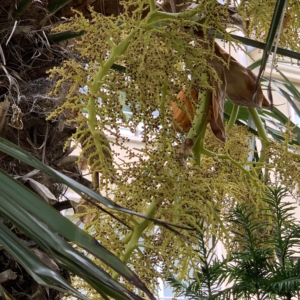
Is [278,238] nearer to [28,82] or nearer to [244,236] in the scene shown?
[244,236]

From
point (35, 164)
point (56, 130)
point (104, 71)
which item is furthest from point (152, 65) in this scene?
point (56, 130)

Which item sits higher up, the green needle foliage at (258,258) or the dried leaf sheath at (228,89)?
the dried leaf sheath at (228,89)

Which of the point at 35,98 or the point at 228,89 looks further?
the point at 35,98

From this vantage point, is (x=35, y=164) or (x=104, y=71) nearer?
(x=35, y=164)

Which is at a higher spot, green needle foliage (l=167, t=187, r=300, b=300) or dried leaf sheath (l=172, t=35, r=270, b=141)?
dried leaf sheath (l=172, t=35, r=270, b=141)

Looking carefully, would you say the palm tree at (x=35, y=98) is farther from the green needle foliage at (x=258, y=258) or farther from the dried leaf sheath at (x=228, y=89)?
the green needle foliage at (x=258, y=258)

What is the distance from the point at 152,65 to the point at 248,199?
23 centimetres

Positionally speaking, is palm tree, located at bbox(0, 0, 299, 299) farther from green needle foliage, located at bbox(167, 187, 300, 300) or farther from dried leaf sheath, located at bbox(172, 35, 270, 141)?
green needle foliage, located at bbox(167, 187, 300, 300)

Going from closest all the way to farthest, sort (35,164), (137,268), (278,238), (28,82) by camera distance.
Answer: (35,164)
(137,268)
(278,238)
(28,82)

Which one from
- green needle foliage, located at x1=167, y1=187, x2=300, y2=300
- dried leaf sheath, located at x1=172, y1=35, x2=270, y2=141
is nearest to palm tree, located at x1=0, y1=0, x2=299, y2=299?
dried leaf sheath, located at x1=172, y1=35, x2=270, y2=141

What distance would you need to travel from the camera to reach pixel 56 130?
722mm

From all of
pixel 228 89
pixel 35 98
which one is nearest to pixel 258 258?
pixel 228 89

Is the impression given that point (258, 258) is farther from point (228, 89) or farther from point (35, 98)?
point (35, 98)

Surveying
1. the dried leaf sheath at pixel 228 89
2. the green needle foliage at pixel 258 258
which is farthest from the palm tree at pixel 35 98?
the green needle foliage at pixel 258 258
